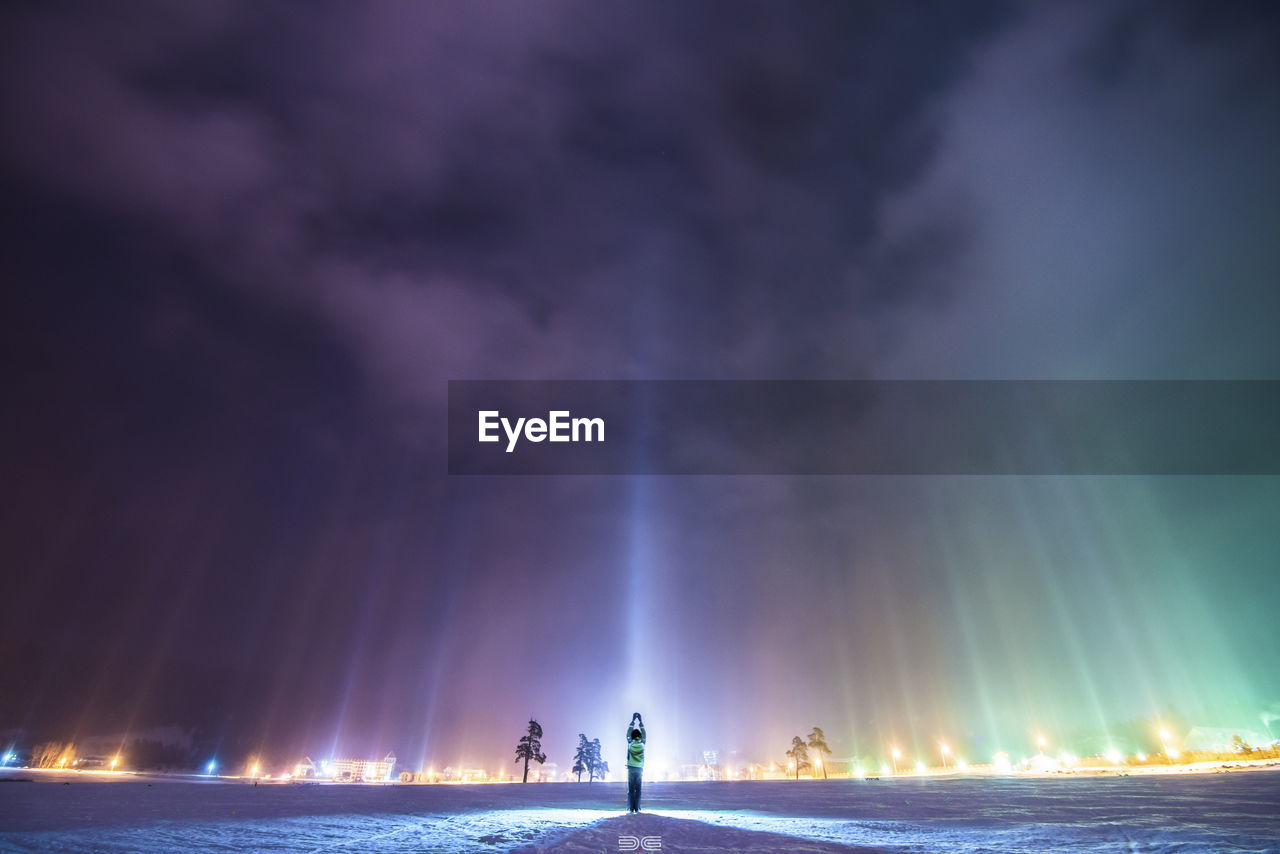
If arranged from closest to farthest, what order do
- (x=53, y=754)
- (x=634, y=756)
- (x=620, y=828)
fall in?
(x=620, y=828), (x=634, y=756), (x=53, y=754)

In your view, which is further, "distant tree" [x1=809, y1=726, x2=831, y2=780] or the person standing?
"distant tree" [x1=809, y1=726, x2=831, y2=780]

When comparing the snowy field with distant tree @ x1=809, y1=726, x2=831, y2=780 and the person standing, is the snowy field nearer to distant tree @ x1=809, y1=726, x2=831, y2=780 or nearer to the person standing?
the person standing

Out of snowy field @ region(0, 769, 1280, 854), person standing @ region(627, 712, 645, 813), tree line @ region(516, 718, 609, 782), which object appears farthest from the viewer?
tree line @ region(516, 718, 609, 782)

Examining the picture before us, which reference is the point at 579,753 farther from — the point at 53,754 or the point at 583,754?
the point at 53,754

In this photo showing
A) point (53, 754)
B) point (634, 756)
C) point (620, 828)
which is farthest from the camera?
point (53, 754)

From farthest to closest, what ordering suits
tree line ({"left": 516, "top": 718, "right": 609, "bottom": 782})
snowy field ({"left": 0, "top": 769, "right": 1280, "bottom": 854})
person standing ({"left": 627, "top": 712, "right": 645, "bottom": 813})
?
tree line ({"left": 516, "top": 718, "right": 609, "bottom": 782})
person standing ({"left": 627, "top": 712, "right": 645, "bottom": 813})
snowy field ({"left": 0, "top": 769, "right": 1280, "bottom": 854})

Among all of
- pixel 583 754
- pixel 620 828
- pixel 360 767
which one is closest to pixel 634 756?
pixel 620 828

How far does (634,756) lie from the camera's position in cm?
1526

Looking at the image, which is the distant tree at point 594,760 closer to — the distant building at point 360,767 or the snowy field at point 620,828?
the distant building at point 360,767

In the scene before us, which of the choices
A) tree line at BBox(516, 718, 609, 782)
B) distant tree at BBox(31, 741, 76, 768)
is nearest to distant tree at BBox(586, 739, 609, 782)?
tree line at BBox(516, 718, 609, 782)

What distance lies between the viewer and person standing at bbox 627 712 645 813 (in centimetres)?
1506

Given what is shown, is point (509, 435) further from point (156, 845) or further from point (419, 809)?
point (156, 845)

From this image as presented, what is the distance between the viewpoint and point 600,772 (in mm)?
122188

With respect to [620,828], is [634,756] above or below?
above
